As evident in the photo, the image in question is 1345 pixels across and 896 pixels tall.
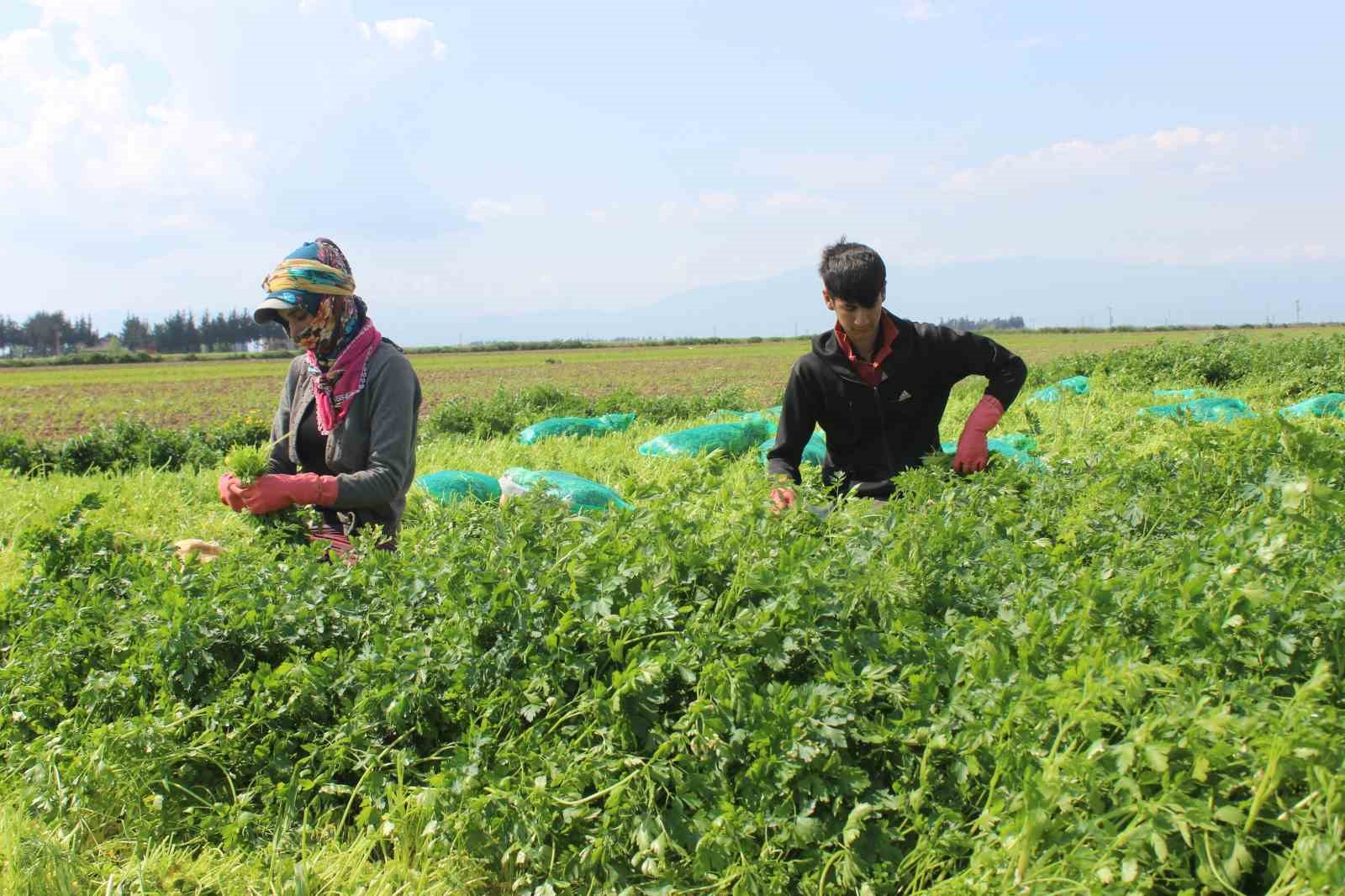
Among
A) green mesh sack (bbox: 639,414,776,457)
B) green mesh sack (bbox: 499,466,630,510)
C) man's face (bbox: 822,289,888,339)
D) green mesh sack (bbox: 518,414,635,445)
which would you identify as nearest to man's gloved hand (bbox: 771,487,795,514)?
man's face (bbox: 822,289,888,339)

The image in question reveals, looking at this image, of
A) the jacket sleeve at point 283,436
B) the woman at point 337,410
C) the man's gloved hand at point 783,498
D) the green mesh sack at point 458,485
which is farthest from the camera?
the green mesh sack at point 458,485

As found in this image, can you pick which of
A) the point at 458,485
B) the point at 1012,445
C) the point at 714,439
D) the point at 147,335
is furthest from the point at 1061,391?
the point at 147,335

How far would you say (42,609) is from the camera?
9.87 ft

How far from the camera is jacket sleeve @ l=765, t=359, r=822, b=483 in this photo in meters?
4.09

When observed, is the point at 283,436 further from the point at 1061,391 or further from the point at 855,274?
the point at 1061,391

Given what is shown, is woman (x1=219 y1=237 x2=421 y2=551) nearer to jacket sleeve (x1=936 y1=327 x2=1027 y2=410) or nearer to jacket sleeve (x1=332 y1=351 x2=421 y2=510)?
jacket sleeve (x1=332 y1=351 x2=421 y2=510)

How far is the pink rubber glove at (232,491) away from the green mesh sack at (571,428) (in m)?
4.92

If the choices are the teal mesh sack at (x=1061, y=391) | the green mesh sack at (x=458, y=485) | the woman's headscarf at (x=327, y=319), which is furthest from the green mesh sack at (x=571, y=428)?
the woman's headscarf at (x=327, y=319)

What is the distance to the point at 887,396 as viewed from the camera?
409 cm

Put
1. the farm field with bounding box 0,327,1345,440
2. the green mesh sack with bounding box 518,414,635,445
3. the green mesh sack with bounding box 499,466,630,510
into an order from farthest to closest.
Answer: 1. the farm field with bounding box 0,327,1345,440
2. the green mesh sack with bounding box 518,414,635,445
3. the green mesh sack with bounding box 499,466,630,510

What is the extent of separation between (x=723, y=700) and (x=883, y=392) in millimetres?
2254

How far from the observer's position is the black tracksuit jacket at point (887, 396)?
4055 mm

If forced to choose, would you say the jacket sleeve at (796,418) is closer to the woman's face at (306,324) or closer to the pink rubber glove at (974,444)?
the pink rubber glove at (974,444)

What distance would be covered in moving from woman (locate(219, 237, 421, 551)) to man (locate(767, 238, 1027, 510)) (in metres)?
1.51
